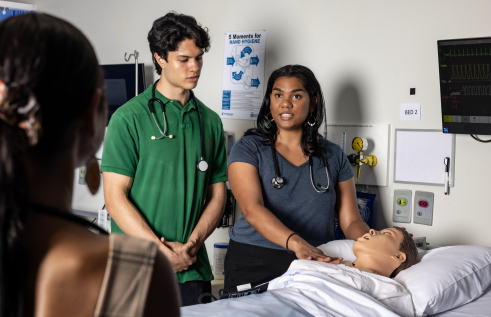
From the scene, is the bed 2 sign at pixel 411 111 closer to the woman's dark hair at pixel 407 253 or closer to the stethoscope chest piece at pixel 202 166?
the woman's dark hair at pixel 407 253

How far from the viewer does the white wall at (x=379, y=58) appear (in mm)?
2318

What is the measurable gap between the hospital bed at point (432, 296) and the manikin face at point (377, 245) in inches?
4.0

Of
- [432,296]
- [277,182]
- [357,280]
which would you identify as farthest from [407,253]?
[277,182]

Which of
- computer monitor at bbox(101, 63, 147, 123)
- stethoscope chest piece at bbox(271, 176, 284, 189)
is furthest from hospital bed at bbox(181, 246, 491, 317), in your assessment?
computer monitor at bbox(101, 63, 147, 123)

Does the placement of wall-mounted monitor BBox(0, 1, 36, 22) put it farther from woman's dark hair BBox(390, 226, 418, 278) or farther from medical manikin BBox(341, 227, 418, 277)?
woman's dark hair BBox(390, 226, 418, 278)

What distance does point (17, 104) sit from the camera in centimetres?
49

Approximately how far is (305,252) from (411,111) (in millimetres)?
1177

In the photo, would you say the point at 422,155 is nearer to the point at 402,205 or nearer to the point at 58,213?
the point at 402,205

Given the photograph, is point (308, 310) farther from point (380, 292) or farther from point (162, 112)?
point (162, 112)

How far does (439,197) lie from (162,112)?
152 cm

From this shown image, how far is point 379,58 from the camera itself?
2561 mm

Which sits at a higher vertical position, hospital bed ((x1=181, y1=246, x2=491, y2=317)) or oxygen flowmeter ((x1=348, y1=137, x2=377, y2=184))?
oxygen flowmeter ((x1=348, y1=137, x2=377, y2=184))

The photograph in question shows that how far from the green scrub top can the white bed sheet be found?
953mm

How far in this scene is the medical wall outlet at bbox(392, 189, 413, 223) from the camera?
2.47 m
